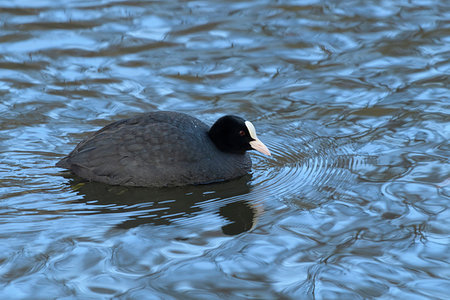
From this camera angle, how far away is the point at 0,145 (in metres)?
7.15

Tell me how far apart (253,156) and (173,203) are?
136 centimetres

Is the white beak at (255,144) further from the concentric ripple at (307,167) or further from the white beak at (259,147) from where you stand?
the concentric ripple at (307,167)

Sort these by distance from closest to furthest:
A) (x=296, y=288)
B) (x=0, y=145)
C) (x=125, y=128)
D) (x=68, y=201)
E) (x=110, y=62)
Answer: (x=296, y=288)
(x=68, y=201)
(x=125, y=128)
(x=0, y=145)
(x=110, y=62)

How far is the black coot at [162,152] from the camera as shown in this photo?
21.2 feet

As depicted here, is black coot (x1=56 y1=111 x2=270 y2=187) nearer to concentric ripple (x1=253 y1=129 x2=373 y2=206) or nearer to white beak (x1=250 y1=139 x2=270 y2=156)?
white beak (x1=250 y1=139 x2=270 y2=156)

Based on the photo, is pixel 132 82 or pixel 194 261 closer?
pixel 194 261

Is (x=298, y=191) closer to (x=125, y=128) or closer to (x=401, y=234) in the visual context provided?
(x=401, y=234)

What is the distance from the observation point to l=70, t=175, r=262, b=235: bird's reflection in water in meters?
5.91

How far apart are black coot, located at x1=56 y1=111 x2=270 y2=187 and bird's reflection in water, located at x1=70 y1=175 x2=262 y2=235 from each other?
8 cm

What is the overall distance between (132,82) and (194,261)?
393 centimetres

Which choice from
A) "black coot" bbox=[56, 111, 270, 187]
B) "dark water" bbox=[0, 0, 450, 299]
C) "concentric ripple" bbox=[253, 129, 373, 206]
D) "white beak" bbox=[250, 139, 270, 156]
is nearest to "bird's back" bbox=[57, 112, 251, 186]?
"black coot" bbox=[56, 111, 270, 187]

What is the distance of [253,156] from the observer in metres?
7.35

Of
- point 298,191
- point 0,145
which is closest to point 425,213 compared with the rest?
point 298,191

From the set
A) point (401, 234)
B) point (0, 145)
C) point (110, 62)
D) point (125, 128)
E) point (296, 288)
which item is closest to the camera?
point (296, 288)
